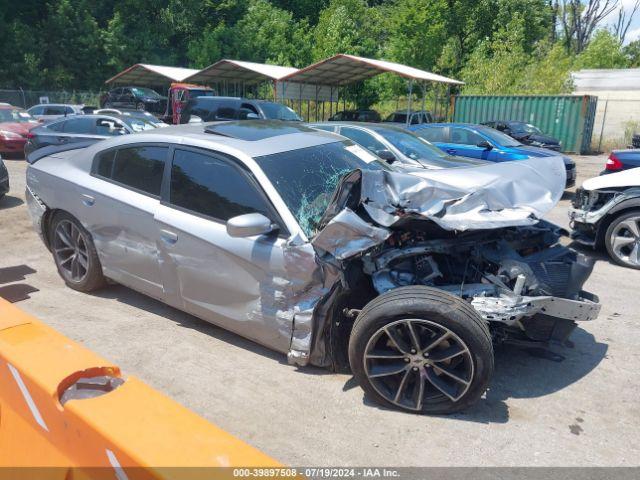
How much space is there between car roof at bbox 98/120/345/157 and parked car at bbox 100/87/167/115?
724 inches

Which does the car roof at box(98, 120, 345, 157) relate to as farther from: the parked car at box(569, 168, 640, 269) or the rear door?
the parked car at box(569, 168, 640, 269)

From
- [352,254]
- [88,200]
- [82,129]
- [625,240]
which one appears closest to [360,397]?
[352,254]

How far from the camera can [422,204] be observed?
3.37m

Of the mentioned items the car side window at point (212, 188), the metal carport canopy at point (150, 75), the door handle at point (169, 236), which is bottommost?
the door handle at point (169, 236)

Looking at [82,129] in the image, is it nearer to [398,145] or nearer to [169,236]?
[398,145]

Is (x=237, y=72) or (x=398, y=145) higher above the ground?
(x=237, y=72)

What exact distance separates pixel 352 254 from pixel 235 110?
11637 millimetres

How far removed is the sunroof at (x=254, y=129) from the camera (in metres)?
4.14

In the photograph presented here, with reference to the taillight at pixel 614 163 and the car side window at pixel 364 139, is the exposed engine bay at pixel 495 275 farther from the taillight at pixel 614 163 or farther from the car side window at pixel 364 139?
the taillight at pixel 614 163

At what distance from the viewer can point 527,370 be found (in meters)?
3.70

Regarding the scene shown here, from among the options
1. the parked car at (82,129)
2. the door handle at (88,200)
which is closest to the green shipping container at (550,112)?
the parked car at (82,129)

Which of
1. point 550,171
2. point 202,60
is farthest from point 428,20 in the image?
point 550,171

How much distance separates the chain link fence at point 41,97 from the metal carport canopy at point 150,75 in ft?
11.3

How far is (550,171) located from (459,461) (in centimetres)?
245
